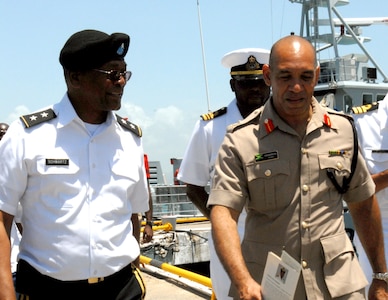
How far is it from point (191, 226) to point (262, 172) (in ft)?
46.9

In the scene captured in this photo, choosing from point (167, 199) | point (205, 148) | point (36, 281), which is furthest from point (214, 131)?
point (167, 199)

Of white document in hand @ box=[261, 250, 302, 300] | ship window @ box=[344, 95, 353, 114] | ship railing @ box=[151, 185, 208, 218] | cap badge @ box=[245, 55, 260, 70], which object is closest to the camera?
white document in hand @ box=[261, 250, 302, 300]

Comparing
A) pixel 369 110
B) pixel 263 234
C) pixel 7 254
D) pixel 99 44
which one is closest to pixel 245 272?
pixel 263 234

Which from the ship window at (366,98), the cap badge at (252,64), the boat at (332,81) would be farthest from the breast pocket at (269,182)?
the ship window at (366,98)

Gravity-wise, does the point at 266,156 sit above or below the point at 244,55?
below

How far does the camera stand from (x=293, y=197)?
9.94ft

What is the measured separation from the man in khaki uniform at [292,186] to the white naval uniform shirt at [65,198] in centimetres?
51

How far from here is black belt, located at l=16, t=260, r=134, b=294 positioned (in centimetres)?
315

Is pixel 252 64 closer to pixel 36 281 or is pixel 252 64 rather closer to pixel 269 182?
pixel 269 182

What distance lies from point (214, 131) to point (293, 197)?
1557mm

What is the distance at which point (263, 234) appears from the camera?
304 cm

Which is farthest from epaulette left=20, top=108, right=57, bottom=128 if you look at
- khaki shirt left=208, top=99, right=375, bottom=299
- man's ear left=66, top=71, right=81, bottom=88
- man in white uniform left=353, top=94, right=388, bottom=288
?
man in white uniform left=353, top=94, right=388, bottom=288

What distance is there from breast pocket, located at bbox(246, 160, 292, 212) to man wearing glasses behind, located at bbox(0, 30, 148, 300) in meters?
0.64

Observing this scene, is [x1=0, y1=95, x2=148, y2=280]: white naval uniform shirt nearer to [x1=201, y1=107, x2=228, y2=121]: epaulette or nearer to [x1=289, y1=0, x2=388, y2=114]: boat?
[x1=201, y1=107, x2=228, y2=121]: epaulette
